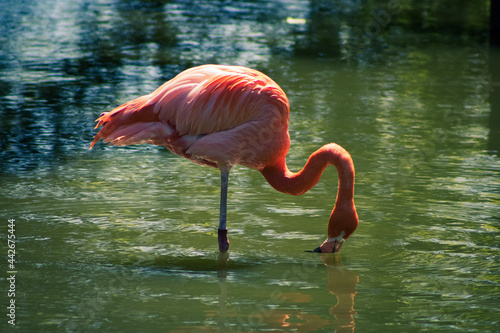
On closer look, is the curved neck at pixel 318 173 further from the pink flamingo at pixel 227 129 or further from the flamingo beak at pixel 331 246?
the flamingo beak at pixel 331 246

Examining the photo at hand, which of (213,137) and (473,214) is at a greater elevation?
(213,137)

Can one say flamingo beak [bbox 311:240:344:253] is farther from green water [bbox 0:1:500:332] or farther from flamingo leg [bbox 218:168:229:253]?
flamingo leg [bbox 218:168:229:253]

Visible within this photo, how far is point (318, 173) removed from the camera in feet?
18.1

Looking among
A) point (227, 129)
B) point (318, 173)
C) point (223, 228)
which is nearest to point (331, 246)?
point (318, 173)

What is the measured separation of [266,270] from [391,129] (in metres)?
3.78

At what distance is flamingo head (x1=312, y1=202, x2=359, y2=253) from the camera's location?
5.23 m

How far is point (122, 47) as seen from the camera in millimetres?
12719

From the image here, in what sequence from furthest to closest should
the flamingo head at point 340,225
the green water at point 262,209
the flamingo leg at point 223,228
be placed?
the flamingo leg at point 223,228, the flamingo head at point 340,225, the green water at point 262,209

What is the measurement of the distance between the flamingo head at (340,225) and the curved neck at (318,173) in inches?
2.5

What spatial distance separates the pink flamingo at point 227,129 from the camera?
532 centimetres

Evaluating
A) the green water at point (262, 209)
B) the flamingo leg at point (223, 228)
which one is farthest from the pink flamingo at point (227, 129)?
the green water at point (262, 209)

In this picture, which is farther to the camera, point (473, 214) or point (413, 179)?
point (413, 179)

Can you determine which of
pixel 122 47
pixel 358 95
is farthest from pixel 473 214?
pixel 122 47

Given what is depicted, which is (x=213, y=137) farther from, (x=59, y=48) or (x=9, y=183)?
(x=59, y=48)
